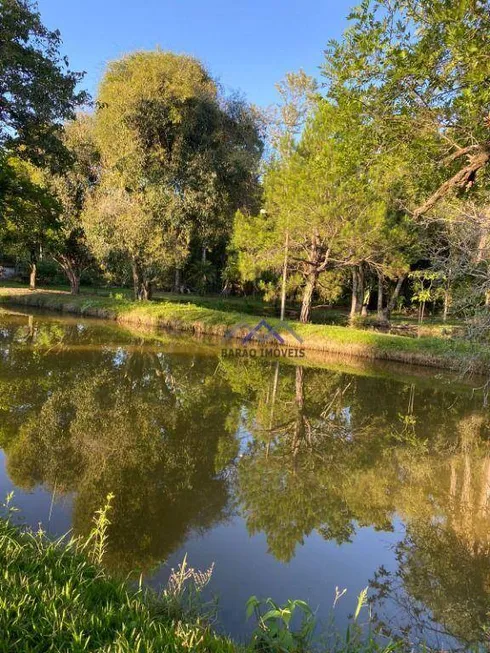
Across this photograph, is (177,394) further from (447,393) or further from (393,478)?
(447,393)

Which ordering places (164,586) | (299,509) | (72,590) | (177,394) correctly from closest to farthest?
1. (72,590)
2. (164,586)
3. (299,509)
4. (177,394)

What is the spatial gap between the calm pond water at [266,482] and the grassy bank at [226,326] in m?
4.52

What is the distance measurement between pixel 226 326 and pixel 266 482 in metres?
14.2

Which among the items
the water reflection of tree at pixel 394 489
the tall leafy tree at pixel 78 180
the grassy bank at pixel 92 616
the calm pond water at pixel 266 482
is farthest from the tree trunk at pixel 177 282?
the grassy bank at pixel 92 616

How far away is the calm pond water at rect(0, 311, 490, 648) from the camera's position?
441 centimetres

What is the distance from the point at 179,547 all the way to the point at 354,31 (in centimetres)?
529

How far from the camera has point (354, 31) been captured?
5.03 meters

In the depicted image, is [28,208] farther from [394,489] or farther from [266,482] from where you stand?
[394,489]

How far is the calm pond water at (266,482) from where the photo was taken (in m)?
4.41

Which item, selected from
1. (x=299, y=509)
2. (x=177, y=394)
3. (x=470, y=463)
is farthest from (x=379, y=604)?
(x=177, y=394)

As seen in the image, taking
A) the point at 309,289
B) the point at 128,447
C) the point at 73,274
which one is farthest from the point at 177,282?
the point at 128,447

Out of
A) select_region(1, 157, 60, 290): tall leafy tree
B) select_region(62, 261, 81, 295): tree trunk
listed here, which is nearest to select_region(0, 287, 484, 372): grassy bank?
select_region(62, 261, 81, 295): tree trunk

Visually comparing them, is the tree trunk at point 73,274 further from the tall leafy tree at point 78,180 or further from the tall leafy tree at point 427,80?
the tall leafy tree at point 427,80

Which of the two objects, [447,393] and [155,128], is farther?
[155,128]
